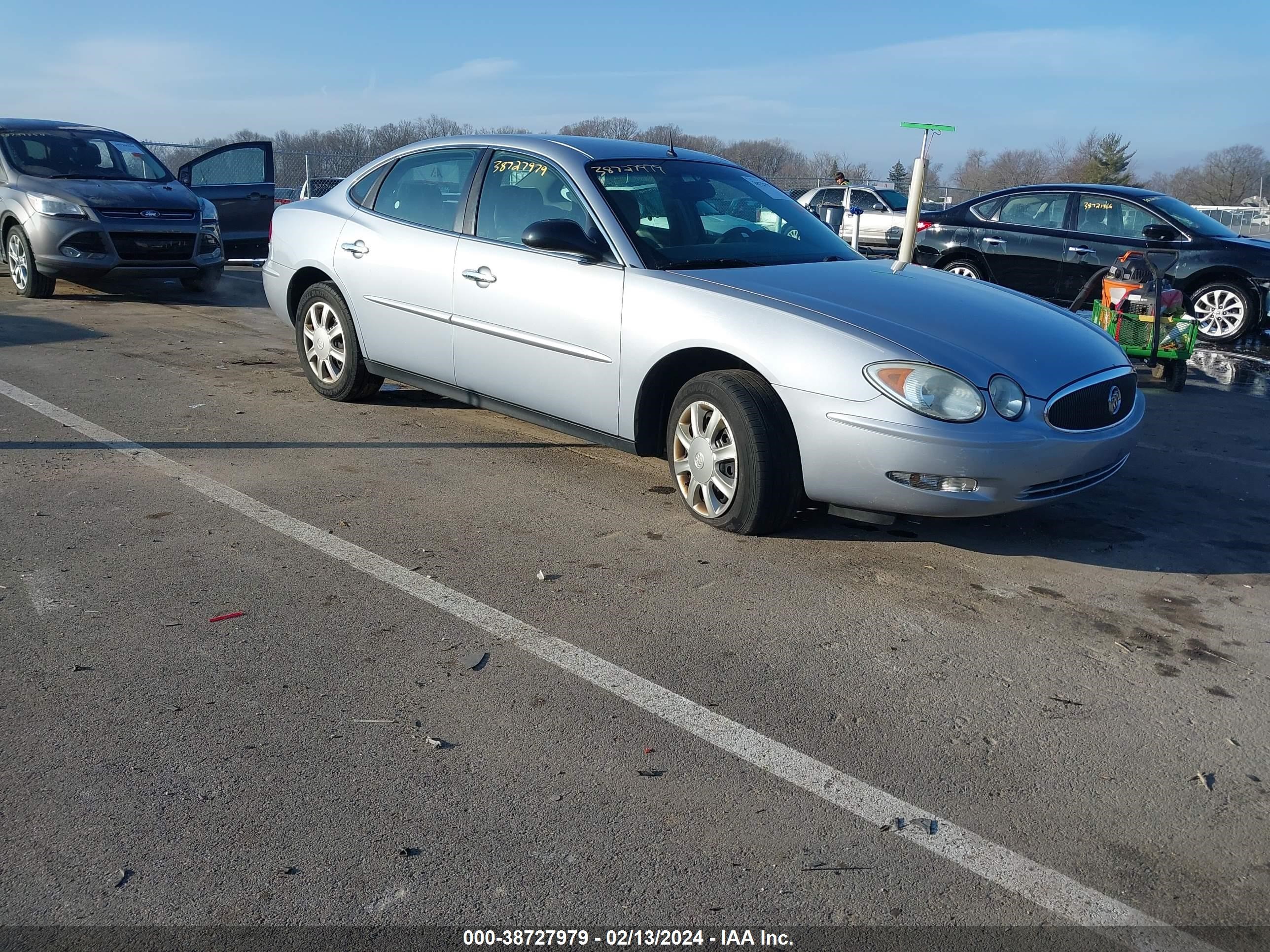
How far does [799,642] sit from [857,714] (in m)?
0.52

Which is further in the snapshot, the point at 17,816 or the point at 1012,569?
the point at 1012,569

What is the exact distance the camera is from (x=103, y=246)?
36.1 ft

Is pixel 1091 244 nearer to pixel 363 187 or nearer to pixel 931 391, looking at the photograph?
pixel 363 187

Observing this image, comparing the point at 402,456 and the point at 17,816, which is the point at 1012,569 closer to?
the point at 402,456

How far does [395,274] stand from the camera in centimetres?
619

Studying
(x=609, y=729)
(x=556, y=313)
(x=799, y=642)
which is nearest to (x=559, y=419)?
(x=556, y=313)

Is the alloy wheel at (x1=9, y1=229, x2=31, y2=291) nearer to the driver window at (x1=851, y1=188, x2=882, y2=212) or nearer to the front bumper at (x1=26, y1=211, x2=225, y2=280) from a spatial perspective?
the front bumper at (x1=26, y1=211, x2=225, y2=280)

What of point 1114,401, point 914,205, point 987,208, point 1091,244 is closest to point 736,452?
point 1114,401

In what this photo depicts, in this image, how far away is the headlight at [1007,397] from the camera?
14.1ft

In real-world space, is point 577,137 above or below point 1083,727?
above

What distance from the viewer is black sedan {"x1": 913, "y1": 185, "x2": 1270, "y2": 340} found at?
1123cm

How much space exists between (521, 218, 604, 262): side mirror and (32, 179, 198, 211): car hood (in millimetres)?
7670

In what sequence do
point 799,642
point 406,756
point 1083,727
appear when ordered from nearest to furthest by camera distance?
point 406,756 < point 1083,727 < point 799,642

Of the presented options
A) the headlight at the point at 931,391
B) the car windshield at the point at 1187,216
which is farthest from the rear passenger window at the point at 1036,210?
the headlight at the point at 931,391
